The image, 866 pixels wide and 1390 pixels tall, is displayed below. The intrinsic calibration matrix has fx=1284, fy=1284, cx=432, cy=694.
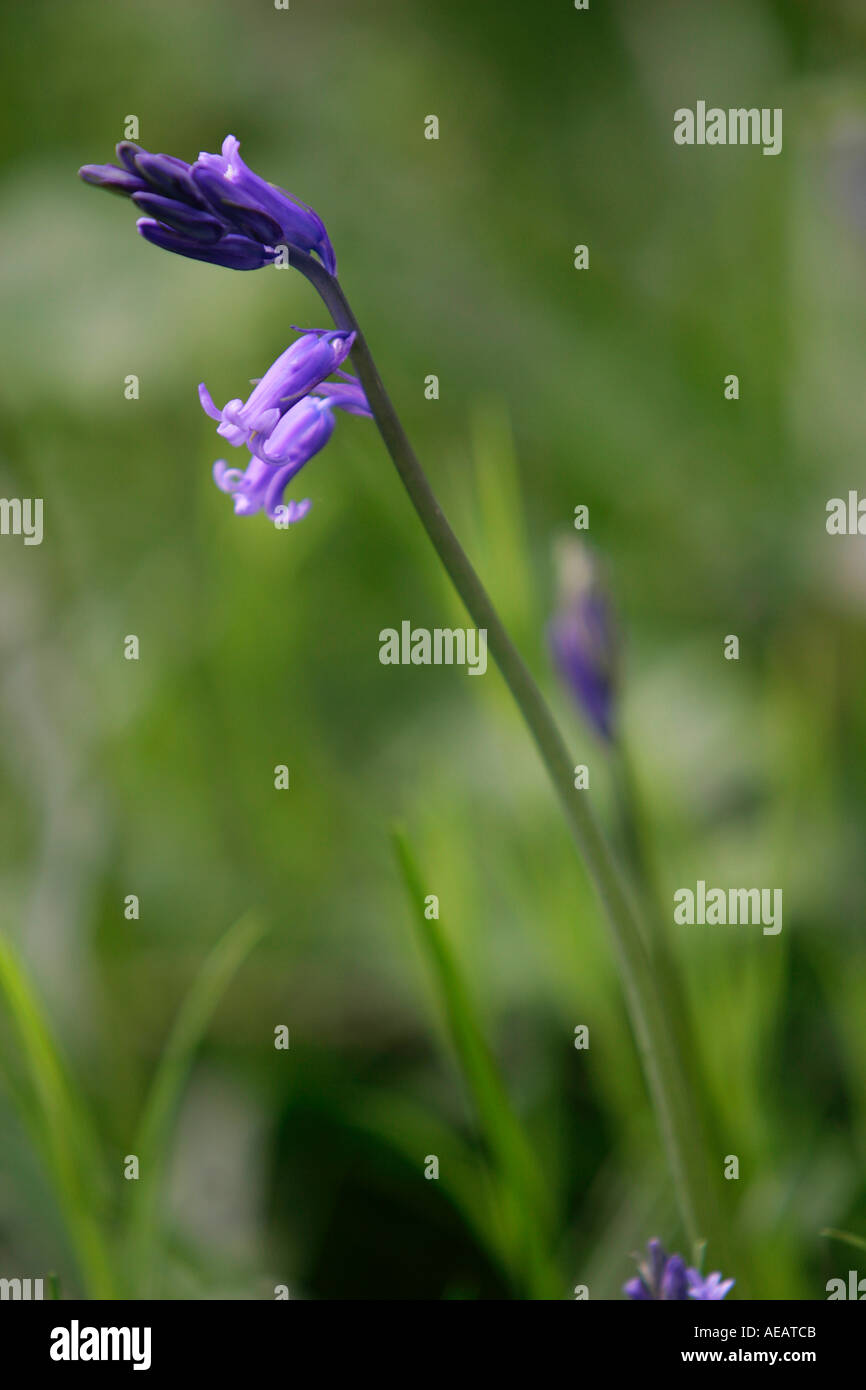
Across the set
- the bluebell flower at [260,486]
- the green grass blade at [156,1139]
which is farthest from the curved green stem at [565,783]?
the green grass blade at [156,1139]

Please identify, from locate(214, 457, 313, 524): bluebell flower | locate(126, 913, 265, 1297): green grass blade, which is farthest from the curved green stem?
locate(126, 913, 265, 1297): green grass blade

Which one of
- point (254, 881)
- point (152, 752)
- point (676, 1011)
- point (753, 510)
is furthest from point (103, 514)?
point (676, 1011)

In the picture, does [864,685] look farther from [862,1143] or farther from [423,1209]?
[423,1209]

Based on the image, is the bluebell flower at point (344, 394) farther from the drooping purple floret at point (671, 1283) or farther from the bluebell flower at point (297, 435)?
the drooping purple floret at point (671, 1283)

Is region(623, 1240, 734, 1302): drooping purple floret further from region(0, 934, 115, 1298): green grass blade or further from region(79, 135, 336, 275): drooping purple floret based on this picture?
region(79, 135, 336, 275): drooping purple floret

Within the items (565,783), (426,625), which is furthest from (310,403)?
(426,625)

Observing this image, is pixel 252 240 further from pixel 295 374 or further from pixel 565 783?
pixel 565 783

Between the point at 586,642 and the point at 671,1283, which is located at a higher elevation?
the point at 586,642
